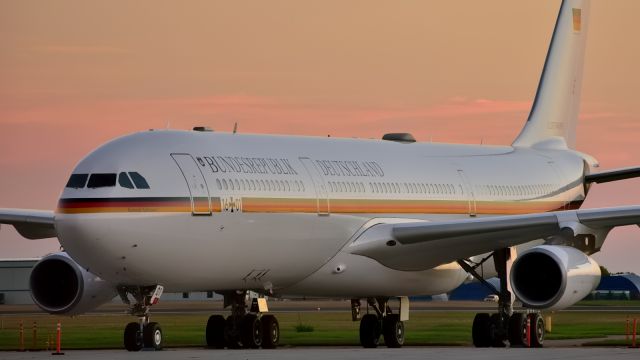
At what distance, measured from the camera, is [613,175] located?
46188 mm

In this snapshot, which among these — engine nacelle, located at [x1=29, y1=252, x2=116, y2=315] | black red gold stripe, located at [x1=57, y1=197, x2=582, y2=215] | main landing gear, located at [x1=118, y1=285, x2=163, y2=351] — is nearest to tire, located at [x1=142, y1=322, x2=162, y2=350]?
main landing gear, located at [x1=118, y1=285, x2=163, y2=351]

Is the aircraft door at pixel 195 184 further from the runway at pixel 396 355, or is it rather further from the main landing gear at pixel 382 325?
the main landing gear at pixel 382 325

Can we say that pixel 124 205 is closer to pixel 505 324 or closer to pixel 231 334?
pixel 231 334

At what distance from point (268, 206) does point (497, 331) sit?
833 cm

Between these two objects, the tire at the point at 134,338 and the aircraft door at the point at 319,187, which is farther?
the aircraft door at the point at 319,187

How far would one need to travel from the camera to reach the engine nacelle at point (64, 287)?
3659cm

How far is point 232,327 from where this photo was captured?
38.1m

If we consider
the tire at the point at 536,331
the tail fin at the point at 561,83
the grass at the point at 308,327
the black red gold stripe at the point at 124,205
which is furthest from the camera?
the tail fin at the point at 561,83

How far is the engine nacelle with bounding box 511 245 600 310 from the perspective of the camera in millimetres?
35406

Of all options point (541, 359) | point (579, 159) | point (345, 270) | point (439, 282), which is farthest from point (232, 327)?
point (579, 159)

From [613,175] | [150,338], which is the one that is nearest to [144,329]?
[150,338]

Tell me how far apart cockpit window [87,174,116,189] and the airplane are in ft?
0.10

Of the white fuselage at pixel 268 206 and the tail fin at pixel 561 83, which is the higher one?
the tail fin at pixel 561 83

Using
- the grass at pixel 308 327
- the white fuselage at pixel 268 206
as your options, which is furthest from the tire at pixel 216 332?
the grass at pixel 308 327
